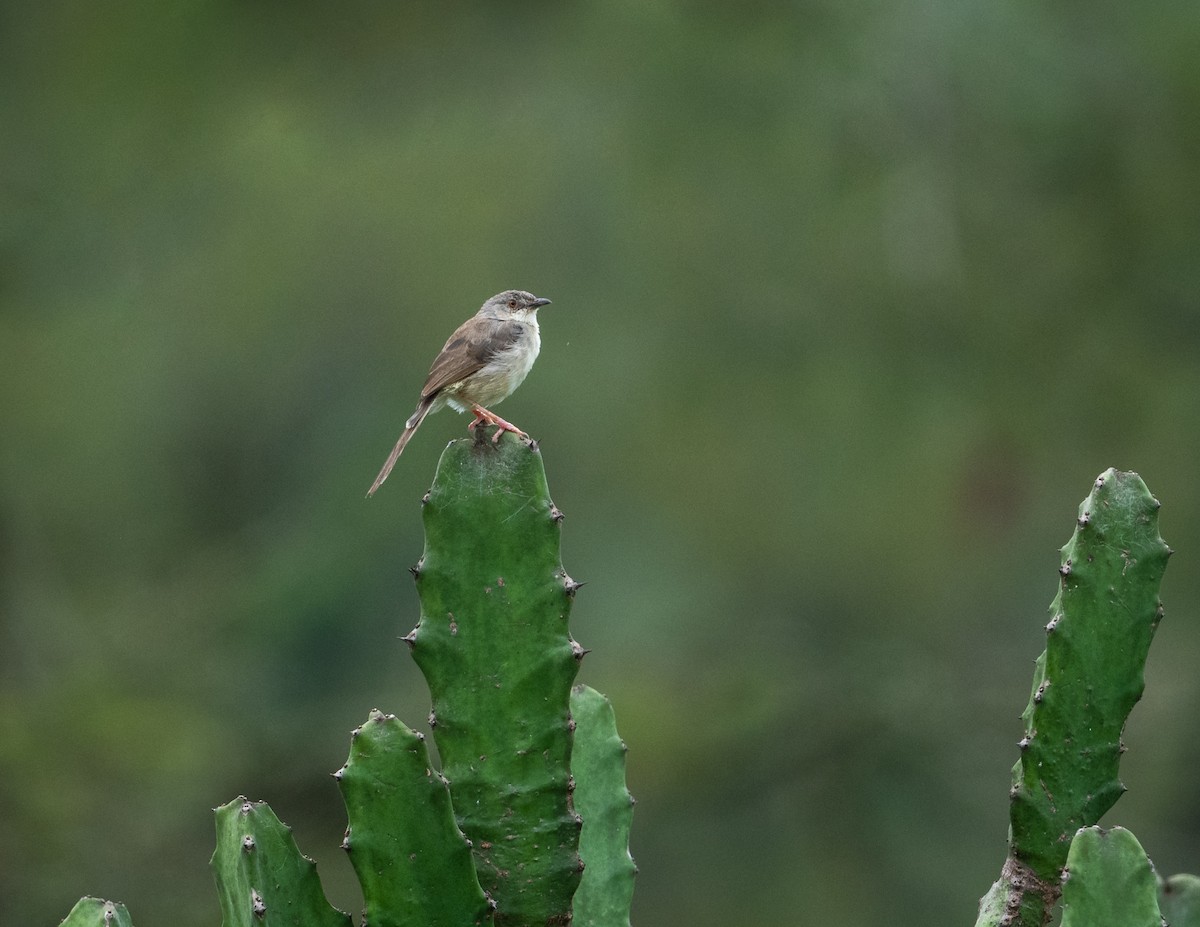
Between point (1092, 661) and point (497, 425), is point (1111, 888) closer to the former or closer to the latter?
point (1092, 661)

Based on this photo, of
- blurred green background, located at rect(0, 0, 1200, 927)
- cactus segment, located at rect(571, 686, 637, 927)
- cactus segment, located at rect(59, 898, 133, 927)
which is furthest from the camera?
blurred green background, located at rect(0, 0, 1200, 927)

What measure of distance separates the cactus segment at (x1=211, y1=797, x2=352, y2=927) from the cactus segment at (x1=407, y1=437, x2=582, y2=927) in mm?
361

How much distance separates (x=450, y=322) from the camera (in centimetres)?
1185

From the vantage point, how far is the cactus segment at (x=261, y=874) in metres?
3.43

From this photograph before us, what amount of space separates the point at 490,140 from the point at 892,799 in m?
5.09

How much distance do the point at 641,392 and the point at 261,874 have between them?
338 inches

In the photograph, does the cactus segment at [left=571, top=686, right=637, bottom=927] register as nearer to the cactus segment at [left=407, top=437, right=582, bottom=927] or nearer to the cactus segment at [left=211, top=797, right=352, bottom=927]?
the cactus segment at [left=407, top=437, right=582, bottom=927]

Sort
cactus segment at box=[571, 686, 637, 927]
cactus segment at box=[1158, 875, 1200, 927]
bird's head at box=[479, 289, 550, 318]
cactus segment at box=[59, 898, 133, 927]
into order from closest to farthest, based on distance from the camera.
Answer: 1. cactus segment at box=[59, 898, 133, 927]
2. cactus segment at box=[571, 686, 637, 927]
3. cactus segment at box=[1158, 875, 1200, 927]
4. bird's head at box=[479, 289, 550, 318]

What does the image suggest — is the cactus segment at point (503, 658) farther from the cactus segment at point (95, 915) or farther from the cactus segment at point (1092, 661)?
the cactus segment at point (1092, 661)

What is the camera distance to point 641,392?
11875mm

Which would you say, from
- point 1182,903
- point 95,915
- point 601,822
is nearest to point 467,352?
point 601,822

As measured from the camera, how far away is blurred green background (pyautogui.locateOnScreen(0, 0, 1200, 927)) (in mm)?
9398

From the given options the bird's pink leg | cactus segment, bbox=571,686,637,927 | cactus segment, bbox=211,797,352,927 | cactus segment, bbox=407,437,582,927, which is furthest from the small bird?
cactus segment, bbox=211,797,352,927

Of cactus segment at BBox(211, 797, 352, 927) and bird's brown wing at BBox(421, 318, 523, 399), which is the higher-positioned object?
bird's brown wing at BBox(421, 318, 523, 399)
